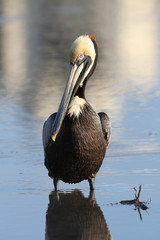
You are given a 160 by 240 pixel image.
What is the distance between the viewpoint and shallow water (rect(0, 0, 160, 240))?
5.99m

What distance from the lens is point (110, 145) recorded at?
8.63m

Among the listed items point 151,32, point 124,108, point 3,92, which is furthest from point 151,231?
point 151,32

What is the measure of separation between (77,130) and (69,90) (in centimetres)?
39

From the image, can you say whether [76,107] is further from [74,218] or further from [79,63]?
[74,218]

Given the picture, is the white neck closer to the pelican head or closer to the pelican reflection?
the pelican head

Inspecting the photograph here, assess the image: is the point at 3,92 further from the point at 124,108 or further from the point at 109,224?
the point at 109,224

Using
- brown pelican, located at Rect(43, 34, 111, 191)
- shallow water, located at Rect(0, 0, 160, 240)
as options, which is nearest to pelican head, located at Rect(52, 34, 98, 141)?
brown pelican, located at Rect(43, 34, 111, 191)

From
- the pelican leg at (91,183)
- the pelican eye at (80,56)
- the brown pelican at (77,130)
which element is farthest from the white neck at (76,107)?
the pelican leg at (91,183)

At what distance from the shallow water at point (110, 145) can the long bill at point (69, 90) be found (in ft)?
2.67

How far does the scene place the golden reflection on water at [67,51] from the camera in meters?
12.5

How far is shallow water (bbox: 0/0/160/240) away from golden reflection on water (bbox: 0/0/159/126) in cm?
3

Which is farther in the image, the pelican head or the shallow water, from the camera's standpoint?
the pelican head

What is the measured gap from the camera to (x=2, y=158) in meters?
8.21

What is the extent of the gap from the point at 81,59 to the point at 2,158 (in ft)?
6.76
